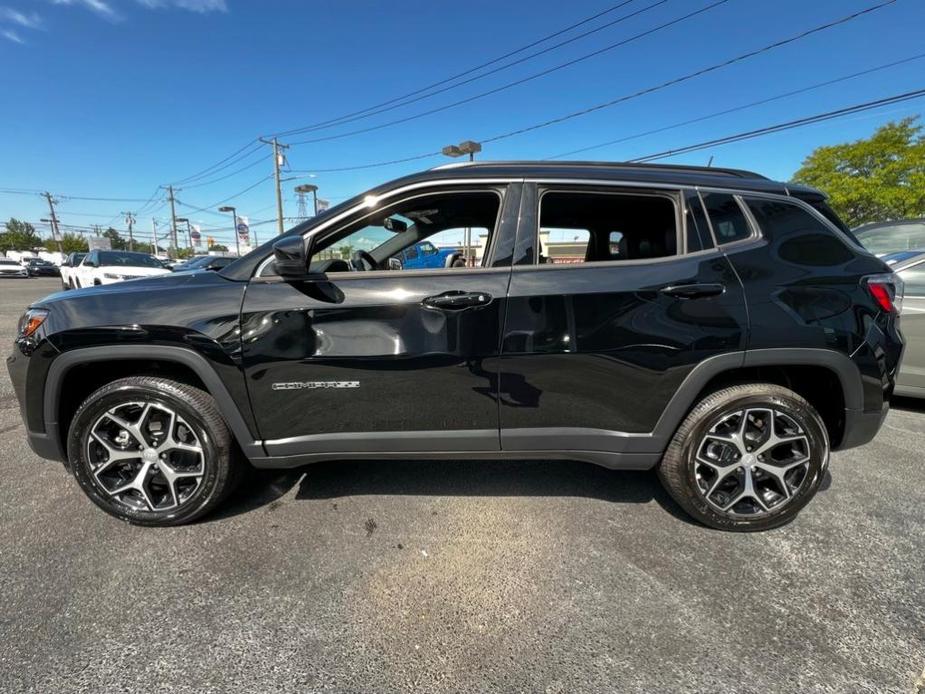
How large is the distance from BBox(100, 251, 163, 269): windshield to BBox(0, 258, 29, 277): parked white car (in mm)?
32524

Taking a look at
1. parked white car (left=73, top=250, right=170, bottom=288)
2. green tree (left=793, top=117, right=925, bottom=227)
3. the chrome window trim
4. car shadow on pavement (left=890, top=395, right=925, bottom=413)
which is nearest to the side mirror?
the chrome window trim

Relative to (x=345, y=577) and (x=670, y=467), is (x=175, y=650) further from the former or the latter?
(x=670, y=467)

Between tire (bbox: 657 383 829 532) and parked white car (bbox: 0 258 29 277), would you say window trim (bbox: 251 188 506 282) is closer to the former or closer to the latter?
tire (bbox: 657 383 829 532)

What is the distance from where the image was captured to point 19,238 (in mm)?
75125

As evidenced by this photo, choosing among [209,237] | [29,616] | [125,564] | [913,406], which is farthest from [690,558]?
[209,237]

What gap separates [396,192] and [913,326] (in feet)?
14.7

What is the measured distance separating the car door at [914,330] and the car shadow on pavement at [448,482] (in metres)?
2.77

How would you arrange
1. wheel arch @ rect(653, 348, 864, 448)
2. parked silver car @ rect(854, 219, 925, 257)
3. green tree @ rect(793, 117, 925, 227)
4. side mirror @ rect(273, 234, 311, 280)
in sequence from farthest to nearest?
green tree @ rect(793, 117, 925, 227), parked silver car @ rect(854, 219, 925, 257), wheel arch @ rect(653, 348, 864, 448), side mirror @ rect(273, 234, 311, 280)

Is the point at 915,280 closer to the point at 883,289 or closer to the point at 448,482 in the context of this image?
the point at 883,289

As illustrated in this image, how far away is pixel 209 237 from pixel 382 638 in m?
104

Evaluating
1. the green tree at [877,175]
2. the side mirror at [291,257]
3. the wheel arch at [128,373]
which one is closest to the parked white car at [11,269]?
the wheel arch at [128,373]

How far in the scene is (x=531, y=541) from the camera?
2.28 meters

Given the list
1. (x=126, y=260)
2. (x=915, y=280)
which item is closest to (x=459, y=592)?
(x=915, y=280)

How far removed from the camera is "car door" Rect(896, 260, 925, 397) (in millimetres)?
3749
